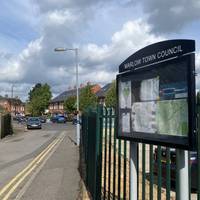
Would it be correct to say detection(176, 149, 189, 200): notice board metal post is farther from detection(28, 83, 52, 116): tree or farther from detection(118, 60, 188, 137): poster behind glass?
detection(28, 83, 52, 116): tree

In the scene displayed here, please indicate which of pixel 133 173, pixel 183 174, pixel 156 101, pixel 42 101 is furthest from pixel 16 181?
pixel 42 101

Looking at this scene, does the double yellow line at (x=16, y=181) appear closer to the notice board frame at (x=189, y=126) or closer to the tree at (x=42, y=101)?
the notice board frame at (x=189, y=126)

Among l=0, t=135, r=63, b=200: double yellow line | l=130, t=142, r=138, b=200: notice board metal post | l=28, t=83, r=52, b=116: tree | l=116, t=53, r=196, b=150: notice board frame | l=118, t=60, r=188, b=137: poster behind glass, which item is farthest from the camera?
l=28, t=83, r=52, b=116: tree

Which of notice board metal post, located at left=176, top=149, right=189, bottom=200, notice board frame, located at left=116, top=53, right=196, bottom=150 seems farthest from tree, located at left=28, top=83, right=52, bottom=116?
notice board metal post, located at left=176, top=149, right=189, bottom=200

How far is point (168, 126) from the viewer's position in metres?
4.02

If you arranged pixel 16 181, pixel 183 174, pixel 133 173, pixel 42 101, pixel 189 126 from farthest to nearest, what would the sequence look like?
pixel 42 101, pixel 16 181, pixel 133 173, pixel 183 174, pixel 189 126

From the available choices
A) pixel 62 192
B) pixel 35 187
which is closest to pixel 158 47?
pixel 62 192

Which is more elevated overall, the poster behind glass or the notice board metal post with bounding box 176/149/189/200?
the poster behind glass

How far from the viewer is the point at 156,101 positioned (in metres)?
4.27

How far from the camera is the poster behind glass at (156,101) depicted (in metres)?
3.80

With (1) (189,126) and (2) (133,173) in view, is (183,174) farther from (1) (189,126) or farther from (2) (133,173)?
(2) (133,173)

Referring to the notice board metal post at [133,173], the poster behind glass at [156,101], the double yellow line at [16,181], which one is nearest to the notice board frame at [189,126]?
the poster behind glass at [156,101]

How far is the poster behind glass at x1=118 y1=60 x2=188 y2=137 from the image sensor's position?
3.80 m

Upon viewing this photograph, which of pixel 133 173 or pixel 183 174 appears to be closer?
pixel 183 174
